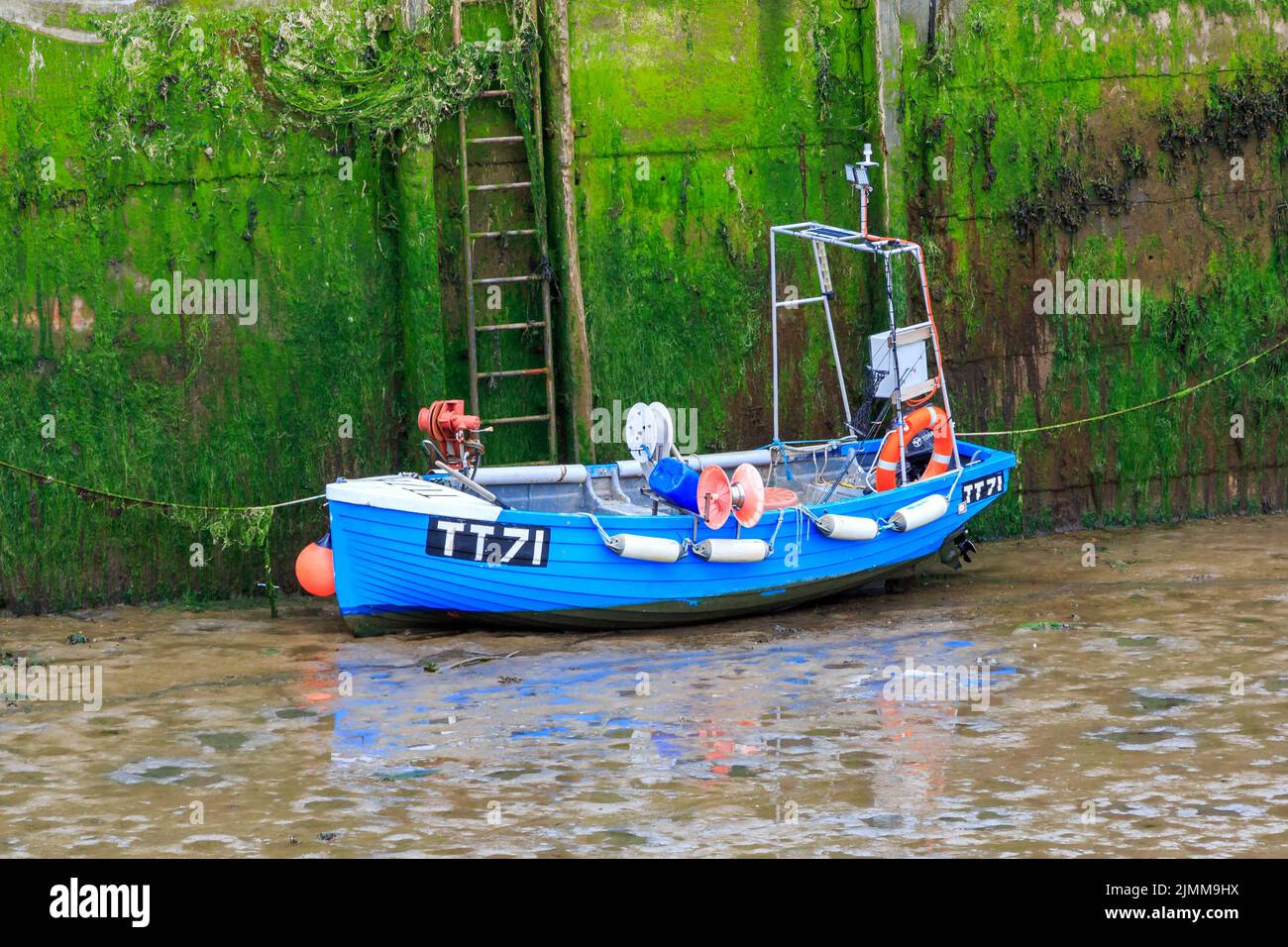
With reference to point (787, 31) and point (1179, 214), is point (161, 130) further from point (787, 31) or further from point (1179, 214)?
point (1179, 214)

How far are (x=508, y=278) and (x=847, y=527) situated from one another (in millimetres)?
3045

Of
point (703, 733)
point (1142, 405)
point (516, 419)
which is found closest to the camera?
point (703, 733)

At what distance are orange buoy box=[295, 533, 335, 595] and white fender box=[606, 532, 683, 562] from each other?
1.93 meters

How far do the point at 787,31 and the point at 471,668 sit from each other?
5.59 meters

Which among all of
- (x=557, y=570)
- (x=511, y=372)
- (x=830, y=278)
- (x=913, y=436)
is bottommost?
(x=557, y=570)

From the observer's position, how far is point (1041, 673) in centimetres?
1063
